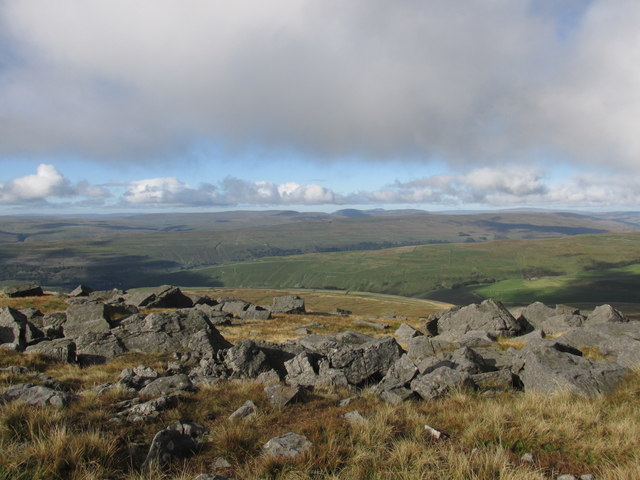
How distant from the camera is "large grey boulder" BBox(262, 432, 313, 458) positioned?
8.18 metres

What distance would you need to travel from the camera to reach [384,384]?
14.6 metres

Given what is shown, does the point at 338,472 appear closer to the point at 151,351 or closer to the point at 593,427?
the point at 593,427

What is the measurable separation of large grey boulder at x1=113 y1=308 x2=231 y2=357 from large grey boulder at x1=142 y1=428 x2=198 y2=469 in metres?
12.4

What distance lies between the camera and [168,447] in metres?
8.44

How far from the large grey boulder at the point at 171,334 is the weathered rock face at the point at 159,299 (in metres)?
25.5

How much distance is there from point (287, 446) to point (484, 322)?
108 ft

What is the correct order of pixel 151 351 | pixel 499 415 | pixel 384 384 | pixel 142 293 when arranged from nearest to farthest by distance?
pixel 499 415, pixel 384 384, pixel 151 351, pixel 142 293

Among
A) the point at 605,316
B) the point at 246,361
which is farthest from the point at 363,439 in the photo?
the point at 605,316

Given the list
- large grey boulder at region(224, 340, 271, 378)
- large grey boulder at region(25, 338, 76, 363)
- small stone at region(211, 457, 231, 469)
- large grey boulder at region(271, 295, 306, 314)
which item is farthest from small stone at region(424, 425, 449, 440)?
large grey boulder at region(271, 295, 306, 314)

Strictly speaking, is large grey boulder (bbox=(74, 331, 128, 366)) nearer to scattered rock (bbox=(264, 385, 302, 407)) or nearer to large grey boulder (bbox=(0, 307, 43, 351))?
large grey boulder (bbox=(0, 307, 43, 351))

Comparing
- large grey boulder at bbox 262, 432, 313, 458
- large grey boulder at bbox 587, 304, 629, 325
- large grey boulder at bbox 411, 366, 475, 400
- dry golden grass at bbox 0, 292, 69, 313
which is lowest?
dry golden grass at bbox 0, 292, 69, 313

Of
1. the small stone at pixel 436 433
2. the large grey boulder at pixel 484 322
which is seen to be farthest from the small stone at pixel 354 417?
the large grey boulder at pixel 484 322

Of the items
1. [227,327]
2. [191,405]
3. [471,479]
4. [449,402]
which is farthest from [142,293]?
[471,479]

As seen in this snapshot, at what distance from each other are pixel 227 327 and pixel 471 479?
35.5m
